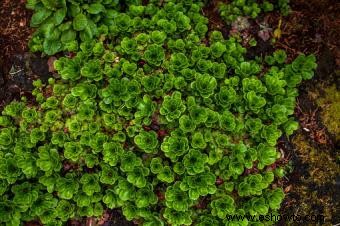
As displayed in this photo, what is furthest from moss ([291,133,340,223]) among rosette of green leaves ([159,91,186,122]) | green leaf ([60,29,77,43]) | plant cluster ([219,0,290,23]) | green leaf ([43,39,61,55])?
green leaf ([43,39,61,55])

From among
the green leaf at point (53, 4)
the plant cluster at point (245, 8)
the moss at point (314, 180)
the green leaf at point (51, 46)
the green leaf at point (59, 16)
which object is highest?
the plant cluster at point (245, 8)

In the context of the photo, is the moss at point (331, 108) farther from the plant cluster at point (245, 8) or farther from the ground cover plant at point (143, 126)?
the plant cluster at point (245, 8)

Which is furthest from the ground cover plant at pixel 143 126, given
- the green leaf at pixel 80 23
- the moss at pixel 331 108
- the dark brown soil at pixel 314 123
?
the moss at pixel 331 108

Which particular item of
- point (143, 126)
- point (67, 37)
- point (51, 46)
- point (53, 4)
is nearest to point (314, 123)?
point (143, 126)

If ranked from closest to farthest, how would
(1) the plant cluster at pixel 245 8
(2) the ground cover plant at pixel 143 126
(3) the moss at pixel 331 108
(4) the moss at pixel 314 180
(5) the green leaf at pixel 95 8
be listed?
(2) the ground cover plant at pixel 143 126
(4) the moss at pixel 314 180
(5) the green leaf at pixel 95 8
(3) the moss at pixel 331 108
(1) the plant cluster at pixel 245 8

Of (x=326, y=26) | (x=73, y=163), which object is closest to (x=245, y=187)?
(x=73, y=163)

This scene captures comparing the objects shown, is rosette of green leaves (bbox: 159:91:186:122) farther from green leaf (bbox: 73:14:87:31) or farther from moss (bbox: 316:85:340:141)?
moss (bbox: 316:85:340:141)
